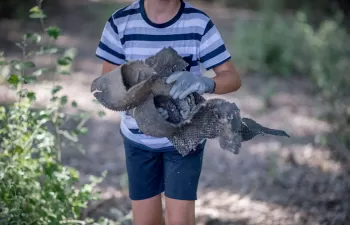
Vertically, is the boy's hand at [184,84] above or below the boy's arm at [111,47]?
below

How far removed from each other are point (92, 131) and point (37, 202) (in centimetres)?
209

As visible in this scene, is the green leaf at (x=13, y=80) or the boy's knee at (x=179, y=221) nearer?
the boy's knee at (x=179, y=221)

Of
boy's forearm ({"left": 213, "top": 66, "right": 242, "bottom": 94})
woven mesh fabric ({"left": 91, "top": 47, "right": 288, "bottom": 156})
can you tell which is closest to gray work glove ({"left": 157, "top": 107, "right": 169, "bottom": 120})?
woven mesh fabric ({"left": 91, "top": 47, "right": 288, "bottom": 156})

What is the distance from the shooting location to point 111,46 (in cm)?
231

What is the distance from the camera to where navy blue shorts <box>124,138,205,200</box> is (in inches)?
88.8

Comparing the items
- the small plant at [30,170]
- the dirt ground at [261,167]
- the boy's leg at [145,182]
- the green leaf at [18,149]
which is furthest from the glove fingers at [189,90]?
the dirt ground at [261,167]

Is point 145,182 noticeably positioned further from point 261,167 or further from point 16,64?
point 261,167

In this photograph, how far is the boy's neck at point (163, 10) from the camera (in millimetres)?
2199

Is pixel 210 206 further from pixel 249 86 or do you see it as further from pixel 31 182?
pixel 249 86

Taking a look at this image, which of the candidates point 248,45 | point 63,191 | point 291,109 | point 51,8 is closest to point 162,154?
point 63,191

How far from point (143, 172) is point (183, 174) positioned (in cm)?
22

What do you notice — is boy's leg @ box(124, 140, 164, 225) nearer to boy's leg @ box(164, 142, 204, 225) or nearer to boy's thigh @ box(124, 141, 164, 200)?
boy's thigh @ box(124, 141, 164, 200)

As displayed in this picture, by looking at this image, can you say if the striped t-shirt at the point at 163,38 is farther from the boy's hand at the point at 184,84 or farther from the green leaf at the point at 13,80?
the green leaf at the point at 13,80

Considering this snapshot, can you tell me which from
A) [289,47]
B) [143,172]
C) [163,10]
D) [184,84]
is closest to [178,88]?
[184,84]
